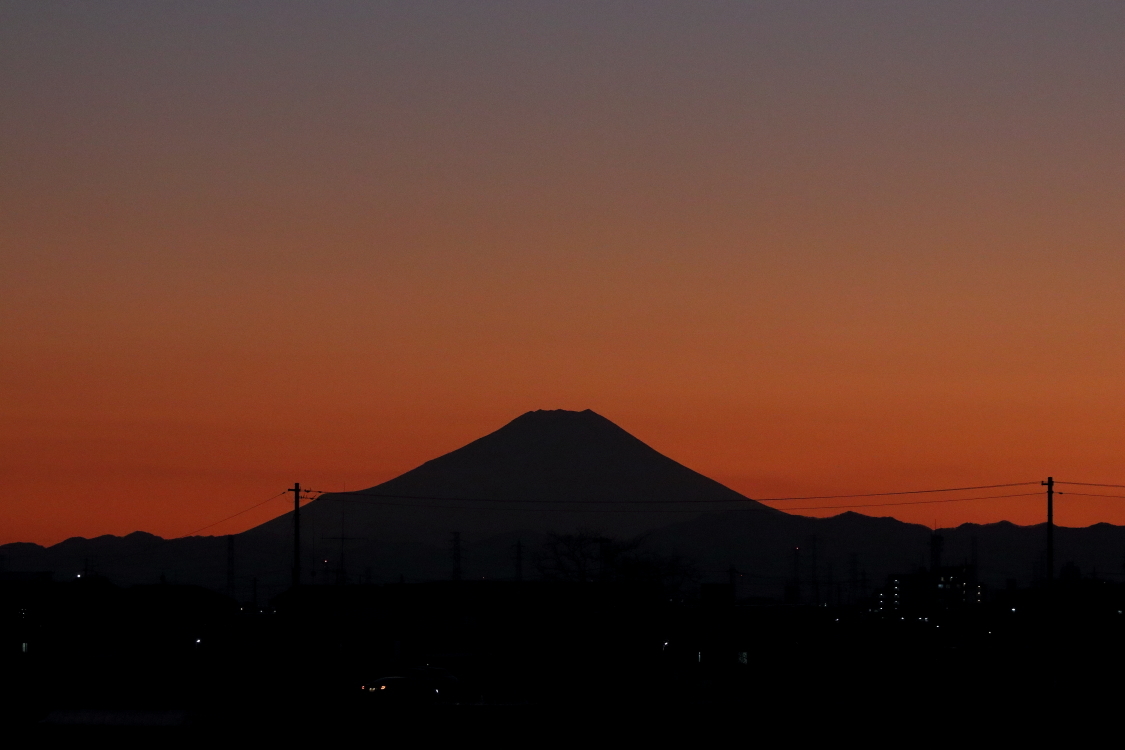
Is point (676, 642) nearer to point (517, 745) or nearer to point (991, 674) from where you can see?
point (991, 674)

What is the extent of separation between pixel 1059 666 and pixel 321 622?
33151 millimetres

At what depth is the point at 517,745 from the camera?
93.7ft

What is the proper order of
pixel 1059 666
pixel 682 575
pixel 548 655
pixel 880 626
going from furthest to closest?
pixel 880 626 < pixel 682 575 < pixel 1059 666 < pixel 548 655

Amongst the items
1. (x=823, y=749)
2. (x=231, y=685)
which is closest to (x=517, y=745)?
(x=823, y=749)

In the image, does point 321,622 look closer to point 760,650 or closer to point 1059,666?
point 760,650

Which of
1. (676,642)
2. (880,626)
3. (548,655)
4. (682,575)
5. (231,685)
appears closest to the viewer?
A: (231,685)

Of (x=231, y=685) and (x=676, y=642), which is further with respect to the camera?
(x=676, y=642)

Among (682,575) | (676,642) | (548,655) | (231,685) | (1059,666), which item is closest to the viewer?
(231,685)

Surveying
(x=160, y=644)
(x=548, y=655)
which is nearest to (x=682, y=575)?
(x=548, y=655)

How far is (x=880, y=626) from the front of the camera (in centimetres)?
9356

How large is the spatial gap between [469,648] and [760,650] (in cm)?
1389

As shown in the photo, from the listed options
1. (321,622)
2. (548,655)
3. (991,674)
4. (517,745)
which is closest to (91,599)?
(321,622)

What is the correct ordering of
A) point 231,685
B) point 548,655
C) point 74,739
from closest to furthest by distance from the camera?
1. point 74,739
2. point 231,685
3. point 548,655

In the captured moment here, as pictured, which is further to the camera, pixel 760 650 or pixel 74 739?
pixel 760 650
